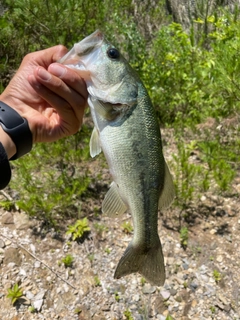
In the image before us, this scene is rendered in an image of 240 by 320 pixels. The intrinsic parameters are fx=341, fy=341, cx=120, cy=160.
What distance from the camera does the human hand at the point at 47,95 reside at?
1.80 m

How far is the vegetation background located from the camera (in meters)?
3.37

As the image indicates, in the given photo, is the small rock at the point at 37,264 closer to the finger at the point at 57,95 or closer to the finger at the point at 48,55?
the finger at the point at 57,95

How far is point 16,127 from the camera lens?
6.59ft

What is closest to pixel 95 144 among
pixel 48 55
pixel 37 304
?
pixel 48 55

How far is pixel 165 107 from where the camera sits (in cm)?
459

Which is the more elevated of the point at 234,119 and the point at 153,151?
the point at 153,151

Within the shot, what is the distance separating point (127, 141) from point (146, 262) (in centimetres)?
68

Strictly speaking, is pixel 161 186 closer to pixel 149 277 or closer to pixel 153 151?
pixel 153 151

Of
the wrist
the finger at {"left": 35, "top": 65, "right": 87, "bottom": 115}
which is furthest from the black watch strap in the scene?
the finger at {"left": 35, "top": 65, "right": 87, "bottom": 115}

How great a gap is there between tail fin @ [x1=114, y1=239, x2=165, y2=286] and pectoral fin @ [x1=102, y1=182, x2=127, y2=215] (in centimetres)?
21

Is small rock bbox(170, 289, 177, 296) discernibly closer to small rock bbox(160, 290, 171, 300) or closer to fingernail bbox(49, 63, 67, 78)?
small rock bbox(160, 290, 171, 300)

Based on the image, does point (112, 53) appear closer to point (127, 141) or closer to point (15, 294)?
Answer: point (127, 141)

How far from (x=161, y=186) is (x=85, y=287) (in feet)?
5.15

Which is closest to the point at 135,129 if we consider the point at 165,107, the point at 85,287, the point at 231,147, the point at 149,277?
the point at 149,277
